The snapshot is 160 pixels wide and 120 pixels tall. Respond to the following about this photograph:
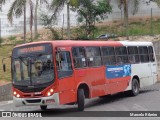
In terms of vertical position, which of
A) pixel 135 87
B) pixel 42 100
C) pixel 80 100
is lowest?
pixel 135 87

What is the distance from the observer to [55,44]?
707 inches

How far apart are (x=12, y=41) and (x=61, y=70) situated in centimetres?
2870

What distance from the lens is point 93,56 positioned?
66.9 ft

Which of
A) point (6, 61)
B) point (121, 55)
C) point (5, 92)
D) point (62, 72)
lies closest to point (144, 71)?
point (121, 55)

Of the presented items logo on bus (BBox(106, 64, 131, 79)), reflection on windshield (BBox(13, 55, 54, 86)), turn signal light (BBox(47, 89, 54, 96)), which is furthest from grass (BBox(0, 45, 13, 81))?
turn signal light (BBox(47, 89, 54, 96))

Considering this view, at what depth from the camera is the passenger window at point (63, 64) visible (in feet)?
58.1

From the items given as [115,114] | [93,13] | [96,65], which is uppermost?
[93,13]

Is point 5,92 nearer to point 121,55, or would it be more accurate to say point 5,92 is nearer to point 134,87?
point 121,55

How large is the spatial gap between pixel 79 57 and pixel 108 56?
2775 mm

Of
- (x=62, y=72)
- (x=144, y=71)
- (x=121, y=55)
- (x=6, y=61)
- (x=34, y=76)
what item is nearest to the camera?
(x=34, y=76)

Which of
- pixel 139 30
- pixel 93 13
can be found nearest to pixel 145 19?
pixel 139 30

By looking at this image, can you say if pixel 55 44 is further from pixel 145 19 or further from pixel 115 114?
Answer: pixel 145 19

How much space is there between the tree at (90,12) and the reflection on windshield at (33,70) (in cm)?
2247

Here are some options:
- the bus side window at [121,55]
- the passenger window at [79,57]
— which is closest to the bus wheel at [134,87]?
the bus side window at [121,55]
